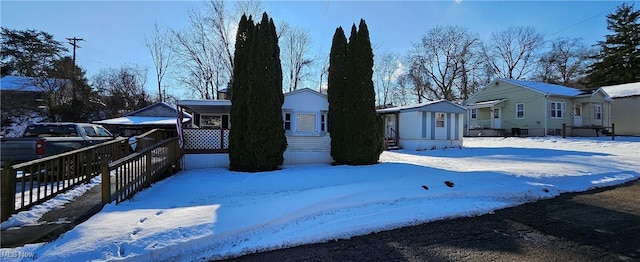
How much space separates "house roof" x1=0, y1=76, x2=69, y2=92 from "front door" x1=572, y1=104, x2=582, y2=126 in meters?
44.0

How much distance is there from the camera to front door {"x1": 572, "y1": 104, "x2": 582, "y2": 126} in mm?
24609

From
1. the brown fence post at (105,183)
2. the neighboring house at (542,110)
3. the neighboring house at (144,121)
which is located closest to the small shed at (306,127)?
the neighboring house at (144,121)

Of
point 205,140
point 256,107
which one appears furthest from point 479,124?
point 205,140

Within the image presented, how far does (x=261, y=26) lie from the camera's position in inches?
418

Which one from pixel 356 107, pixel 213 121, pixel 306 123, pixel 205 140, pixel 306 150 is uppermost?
pixel 356 107

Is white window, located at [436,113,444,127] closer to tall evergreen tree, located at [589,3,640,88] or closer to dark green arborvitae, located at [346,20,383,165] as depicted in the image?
dark green arborvitae, located at [346,20,383,165]

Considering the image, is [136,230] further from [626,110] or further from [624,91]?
[624,91]

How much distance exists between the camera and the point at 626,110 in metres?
24.9

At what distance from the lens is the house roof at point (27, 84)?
1113 inches

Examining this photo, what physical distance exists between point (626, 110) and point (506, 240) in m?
30.4

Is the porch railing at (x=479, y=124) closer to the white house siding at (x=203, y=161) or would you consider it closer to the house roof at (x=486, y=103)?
the house roof at (x=486, y=103)

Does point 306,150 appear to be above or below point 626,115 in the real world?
below

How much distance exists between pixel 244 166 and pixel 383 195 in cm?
569

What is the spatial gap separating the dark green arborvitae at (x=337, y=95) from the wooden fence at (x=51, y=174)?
639 centimetres
